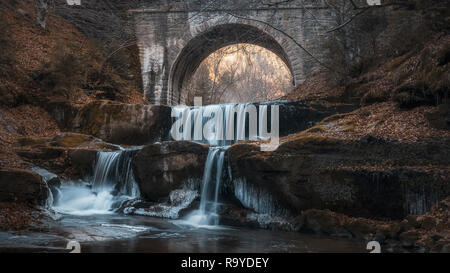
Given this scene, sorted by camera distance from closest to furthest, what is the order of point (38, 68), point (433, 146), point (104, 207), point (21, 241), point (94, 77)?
point (21, 241) → point (433, 146) → point (104, 207) → point (38, 68) → point (94, 77)

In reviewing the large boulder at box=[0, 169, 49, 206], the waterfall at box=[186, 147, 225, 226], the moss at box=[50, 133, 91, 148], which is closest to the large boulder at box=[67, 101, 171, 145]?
the moss at box=[50, 133, 91, 148]

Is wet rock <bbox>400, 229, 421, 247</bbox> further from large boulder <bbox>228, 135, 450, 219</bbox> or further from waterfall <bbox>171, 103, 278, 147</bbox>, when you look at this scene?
waterfall <bbox>171, 103, 278, 147</bbox>

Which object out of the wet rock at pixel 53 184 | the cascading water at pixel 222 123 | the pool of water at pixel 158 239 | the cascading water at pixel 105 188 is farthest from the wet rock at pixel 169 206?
the cascading water at pixel 222 123

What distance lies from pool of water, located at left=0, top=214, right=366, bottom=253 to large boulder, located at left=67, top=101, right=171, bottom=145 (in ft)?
20.7

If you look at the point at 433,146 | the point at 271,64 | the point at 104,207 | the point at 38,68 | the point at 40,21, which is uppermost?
the point at 271,64

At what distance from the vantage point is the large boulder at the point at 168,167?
8766 mm

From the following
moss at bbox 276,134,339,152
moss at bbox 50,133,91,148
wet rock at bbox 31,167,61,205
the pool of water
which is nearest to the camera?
the pool of water

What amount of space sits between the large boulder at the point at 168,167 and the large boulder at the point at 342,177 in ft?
3.36

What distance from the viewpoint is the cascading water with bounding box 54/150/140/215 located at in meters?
8.83

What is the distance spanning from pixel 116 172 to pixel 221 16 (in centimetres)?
1151

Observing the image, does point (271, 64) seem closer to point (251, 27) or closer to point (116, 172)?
point (251, 27)

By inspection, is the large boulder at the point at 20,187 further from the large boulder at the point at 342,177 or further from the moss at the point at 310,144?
the moss at the point at 310,144

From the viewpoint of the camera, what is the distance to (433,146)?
6.32m
